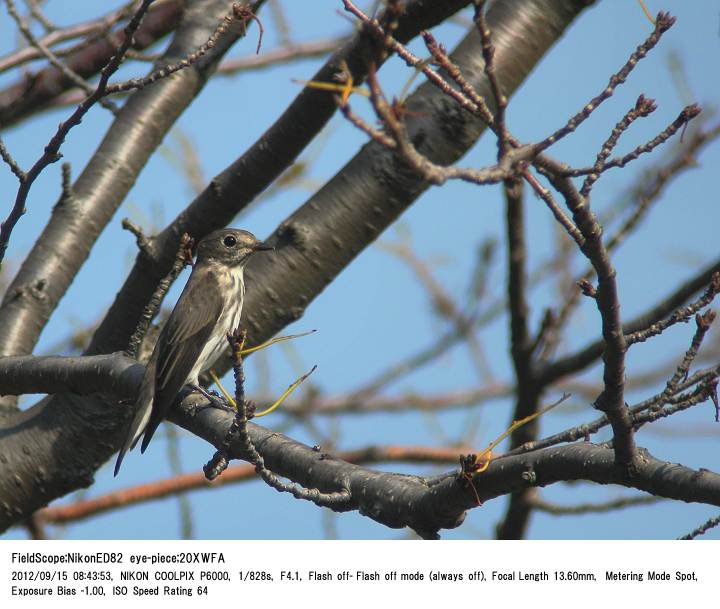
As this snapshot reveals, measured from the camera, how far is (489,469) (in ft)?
11.0

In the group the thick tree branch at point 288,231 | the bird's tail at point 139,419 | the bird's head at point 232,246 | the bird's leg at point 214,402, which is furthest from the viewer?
the bird's head at point 232,246

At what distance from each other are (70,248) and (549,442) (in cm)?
390

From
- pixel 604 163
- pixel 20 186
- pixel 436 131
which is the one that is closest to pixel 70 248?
pixel 20 186

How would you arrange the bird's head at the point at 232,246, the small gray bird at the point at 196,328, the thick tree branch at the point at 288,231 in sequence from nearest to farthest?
the small gray bird at the point at 196,328
the thick tree branch at the point at 288,231
the bird's head at the point at 232,246

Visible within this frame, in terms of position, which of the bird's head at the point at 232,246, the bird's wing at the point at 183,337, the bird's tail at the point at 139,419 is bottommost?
the bird's tail at the point at 139,419

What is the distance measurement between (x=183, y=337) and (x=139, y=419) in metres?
1.04

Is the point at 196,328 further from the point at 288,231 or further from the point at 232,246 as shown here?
the point at 288,231

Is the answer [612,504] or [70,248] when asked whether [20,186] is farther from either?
[612,504]

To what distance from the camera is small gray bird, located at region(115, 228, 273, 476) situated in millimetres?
5207

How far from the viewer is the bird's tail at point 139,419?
4626 millimetres

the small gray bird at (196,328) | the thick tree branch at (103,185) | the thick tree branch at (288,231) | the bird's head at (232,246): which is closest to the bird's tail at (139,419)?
the small gray bird at (196,328)

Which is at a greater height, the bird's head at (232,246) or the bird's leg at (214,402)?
the bird's head at (232,246)

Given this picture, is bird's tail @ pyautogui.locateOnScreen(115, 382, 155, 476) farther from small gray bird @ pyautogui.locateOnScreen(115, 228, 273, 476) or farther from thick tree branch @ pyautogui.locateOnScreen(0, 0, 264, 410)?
thick tree branch @ pyautogui.locateOnScreen(0, 0, 264, 410)

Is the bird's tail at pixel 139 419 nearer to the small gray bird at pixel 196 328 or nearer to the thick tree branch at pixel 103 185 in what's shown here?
the small gray bird at pixel 196 328
